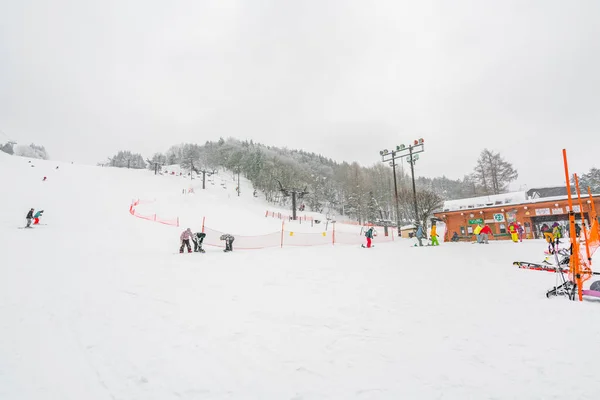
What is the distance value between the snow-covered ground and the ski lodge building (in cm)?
2056

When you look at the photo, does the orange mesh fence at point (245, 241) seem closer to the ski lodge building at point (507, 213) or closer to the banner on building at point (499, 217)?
the ski lodge building at point (507, 213)

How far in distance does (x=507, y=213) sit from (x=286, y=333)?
29.9m

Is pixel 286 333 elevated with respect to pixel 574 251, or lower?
lower

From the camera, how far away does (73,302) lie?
564 cm

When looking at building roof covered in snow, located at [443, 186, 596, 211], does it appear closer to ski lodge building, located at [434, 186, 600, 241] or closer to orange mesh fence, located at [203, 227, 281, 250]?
ski lodge building, located at [434, 186, 600, 241]

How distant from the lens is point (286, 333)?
15.1 ft

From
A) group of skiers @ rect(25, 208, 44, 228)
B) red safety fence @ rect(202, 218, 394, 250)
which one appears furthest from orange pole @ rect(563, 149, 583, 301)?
group of skiers @ rect(25, 208, 44, 228)

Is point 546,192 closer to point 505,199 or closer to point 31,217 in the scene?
point 505,199

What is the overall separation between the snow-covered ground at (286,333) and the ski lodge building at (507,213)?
20561 millimetres

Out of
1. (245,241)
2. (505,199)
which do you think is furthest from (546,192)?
(245,241)

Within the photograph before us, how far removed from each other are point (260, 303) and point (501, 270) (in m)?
8.88

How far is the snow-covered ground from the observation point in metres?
3.18

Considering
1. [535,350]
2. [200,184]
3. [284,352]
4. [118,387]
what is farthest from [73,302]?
[200,184]

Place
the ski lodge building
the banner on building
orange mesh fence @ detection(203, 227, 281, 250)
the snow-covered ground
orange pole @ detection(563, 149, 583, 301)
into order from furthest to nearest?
the banner on building < the ski lodge building < orange mesh fence @ detection(203, 227, 281, 250) < orange pole @ detection(563, 149, 583, 301) < the snow-covered ground
